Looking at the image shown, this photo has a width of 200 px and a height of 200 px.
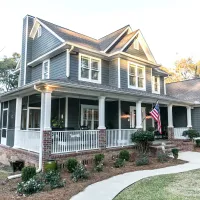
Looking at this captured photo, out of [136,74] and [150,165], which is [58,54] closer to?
[136,74]

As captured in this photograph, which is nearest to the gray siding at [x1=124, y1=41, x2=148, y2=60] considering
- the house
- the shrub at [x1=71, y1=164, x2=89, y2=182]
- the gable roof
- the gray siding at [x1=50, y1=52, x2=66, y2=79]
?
the house

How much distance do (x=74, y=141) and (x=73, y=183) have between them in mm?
2881

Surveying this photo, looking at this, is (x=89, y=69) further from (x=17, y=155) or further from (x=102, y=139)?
(x=17, y=155)

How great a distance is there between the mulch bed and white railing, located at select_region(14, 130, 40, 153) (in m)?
2.03

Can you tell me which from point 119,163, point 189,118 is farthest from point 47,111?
point 189,118

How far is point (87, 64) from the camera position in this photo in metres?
13.2

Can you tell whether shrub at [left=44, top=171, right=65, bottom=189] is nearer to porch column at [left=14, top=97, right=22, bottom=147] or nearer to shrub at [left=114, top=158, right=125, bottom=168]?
shrub at [left=114, top=158, right=125, bottom=168]

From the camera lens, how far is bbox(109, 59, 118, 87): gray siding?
14070 mm

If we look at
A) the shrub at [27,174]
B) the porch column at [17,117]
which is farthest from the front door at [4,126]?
the shrub at [27,174]

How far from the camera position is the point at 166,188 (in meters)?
6.14

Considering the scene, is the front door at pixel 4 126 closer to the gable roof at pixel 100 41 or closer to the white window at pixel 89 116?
the white window at pixel 89 116

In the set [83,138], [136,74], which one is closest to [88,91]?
[83,138]

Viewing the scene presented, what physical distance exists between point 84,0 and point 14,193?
43.6 feet

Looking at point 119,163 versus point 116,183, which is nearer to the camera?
point 116,183
